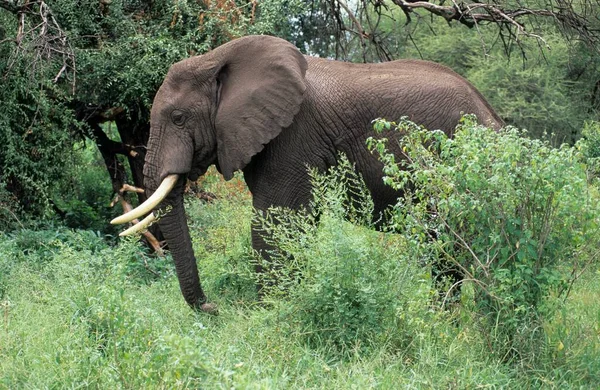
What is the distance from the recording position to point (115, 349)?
15.6ft

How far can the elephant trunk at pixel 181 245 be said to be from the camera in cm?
698

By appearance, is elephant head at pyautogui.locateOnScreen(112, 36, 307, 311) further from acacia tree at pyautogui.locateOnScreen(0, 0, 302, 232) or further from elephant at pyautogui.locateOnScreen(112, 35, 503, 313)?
acacia tree at pyautogui.locateOnScreen(0, 0, 302, 232)

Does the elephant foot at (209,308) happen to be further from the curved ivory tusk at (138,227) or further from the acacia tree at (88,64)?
the acacia tree at (88,64)

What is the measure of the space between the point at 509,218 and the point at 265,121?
221 centimetres

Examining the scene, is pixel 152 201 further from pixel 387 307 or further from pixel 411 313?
pixel 411 313

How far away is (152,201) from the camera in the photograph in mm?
6887

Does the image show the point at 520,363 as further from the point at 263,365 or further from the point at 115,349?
the point at 115,349

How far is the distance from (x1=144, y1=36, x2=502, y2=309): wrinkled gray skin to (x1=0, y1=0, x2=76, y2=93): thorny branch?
6.47 feet

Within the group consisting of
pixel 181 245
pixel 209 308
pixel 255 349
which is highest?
pixel 255 349

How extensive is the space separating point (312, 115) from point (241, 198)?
248 centimetres

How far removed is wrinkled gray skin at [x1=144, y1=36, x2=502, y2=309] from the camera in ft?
22.9

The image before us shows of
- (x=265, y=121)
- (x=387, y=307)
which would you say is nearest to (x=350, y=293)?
(x=387, y=307)

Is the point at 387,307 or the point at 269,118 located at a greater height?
the point at 269,118

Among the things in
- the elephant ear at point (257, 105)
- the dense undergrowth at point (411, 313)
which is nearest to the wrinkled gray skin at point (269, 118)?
the elephant ear at point (257, 105)
